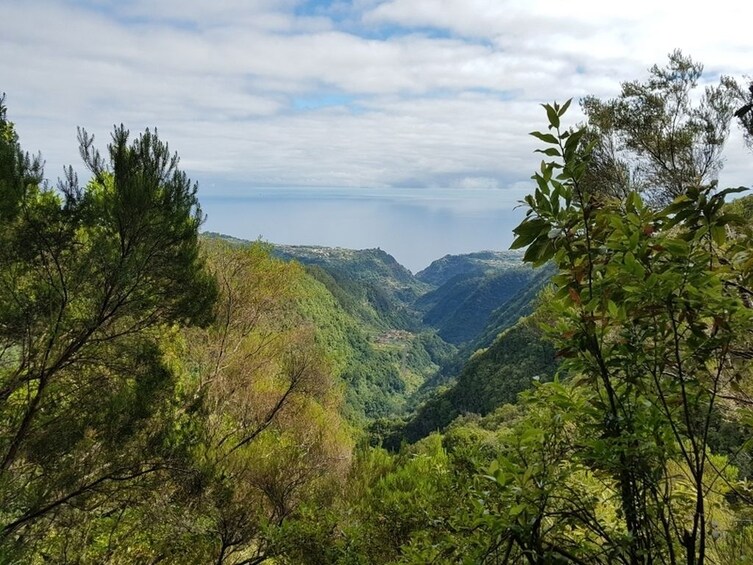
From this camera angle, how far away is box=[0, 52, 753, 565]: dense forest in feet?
3.80

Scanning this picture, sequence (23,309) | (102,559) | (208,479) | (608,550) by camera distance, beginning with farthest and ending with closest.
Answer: (208,479) < (102,559) < (23,309) < (608,550)

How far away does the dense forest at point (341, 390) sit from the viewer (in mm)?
1159

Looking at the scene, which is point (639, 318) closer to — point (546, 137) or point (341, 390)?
point (546, 137)

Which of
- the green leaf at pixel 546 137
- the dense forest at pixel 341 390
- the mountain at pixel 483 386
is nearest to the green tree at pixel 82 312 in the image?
the dense forest at pixel 341 390

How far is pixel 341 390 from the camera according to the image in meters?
12.5

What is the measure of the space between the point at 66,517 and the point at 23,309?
2680 millimetres

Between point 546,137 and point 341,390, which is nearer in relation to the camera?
point 546,137

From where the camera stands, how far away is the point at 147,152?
17.6ft

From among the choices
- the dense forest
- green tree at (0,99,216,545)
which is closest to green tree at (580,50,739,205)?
the dense forest

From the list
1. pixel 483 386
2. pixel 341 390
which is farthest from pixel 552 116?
pixel 483 386

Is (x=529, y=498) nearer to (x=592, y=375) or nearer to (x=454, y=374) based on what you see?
(x=592, y=375)

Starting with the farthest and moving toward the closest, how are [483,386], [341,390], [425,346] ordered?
[425,346] → [483,386] → [341,390]

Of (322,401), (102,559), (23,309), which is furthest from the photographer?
(322,401)

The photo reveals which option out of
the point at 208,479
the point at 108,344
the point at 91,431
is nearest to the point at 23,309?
the point at 108,344
